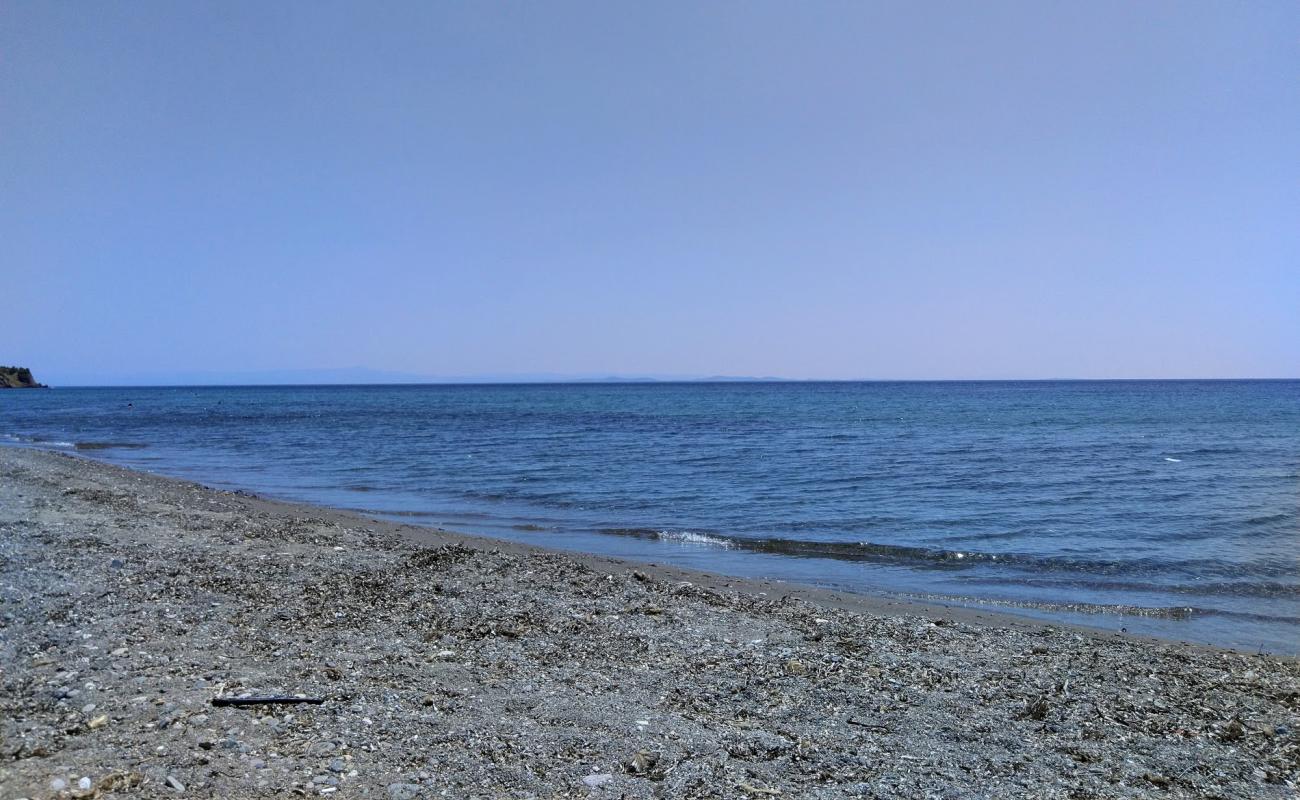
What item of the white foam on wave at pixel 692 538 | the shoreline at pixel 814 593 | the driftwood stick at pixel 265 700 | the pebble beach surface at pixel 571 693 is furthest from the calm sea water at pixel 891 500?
the driftwood stick at pixel 265 700

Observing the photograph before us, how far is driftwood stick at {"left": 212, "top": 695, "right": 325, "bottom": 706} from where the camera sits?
695cm

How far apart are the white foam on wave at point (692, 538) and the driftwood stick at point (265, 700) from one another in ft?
40.5

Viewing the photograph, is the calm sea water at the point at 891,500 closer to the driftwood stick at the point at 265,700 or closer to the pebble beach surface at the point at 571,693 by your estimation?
the pebble beach surface at the point at 571,693

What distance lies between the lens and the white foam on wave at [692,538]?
1881 cm

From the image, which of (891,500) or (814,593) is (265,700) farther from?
(891,500)

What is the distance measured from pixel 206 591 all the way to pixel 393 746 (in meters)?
6.00

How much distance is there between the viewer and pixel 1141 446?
41.8m

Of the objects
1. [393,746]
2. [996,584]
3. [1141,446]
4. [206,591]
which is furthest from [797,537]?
[1141,446]

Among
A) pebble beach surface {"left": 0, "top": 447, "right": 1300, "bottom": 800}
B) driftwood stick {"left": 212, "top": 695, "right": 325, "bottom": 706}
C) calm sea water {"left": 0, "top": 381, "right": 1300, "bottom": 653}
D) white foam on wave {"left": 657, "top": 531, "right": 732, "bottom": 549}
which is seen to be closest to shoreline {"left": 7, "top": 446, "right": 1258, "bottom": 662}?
pebble beach surface {"left": 0, "top": 447, "right": 1300, "bottom": 800}

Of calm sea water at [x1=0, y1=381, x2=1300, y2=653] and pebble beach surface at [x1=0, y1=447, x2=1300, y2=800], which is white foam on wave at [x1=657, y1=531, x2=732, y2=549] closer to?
calm sea water at [x1=0, y1=381, x2=1300, y2=653]

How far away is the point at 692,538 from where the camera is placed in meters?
19.3

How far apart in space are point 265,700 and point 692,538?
13.0m

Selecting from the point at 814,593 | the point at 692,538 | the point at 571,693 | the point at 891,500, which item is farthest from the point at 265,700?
the point at 891,500

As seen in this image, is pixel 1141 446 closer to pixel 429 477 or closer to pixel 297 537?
pixel 429 477
